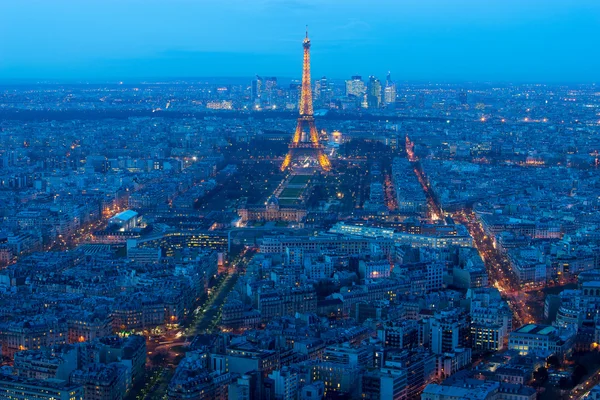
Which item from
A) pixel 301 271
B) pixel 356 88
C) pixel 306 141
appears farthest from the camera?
pixel 356 88

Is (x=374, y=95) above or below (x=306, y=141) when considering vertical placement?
above

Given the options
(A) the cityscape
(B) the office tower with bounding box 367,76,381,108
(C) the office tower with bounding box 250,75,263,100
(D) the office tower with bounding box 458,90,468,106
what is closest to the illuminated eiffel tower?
(A) the cityscape

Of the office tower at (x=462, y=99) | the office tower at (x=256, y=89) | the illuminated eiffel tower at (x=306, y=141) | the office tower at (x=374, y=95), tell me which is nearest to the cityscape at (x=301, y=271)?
the illuminated eiffel tower at (x=306, y=141)

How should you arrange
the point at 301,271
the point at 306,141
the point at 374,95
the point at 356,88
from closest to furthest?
the point at 301,271 → the point at 306,141 → the point at 374,95 → the point at 356,88

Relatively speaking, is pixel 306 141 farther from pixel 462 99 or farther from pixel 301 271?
pixel 462 99

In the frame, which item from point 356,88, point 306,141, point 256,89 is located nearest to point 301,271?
point 306,141

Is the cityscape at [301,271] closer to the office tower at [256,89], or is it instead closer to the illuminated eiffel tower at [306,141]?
the illuminated eiffel tower at [306,141]

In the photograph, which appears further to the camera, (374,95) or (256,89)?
(256,89)

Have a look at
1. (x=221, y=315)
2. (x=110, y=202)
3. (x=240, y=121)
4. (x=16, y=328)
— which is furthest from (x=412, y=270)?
(x=240, y=121)
